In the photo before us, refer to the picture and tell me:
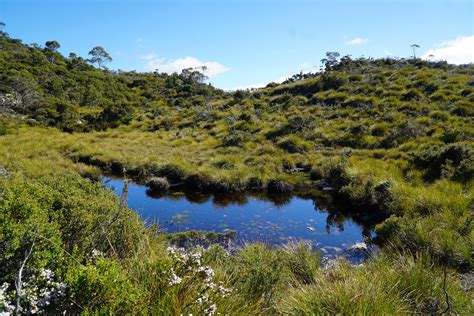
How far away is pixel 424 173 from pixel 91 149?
1653cm

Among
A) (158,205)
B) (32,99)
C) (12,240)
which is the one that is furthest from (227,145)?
(32,99)

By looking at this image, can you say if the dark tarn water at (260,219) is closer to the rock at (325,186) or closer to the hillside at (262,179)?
the hillside at (262,179)

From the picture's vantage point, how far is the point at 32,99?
40531mm

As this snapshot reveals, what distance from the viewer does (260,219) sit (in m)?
12.0

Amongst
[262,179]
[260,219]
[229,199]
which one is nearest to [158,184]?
[229,199]

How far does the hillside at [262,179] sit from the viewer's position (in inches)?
151

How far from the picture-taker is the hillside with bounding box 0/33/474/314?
12.6ft

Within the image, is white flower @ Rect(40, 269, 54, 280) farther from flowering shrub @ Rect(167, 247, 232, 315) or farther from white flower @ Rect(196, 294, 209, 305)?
white flower @ Rect(196, 294, 209, 305)

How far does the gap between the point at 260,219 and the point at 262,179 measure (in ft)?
12.4

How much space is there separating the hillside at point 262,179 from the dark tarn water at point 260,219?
0.90 metres

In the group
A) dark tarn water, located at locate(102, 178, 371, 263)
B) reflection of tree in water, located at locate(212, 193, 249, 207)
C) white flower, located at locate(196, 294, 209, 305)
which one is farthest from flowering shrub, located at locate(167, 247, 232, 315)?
reflection of tree in water, located at locate(212, 193, 249, 207)

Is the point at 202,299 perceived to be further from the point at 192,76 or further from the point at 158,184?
the point at 192,76

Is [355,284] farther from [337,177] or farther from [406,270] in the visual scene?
[337,177]

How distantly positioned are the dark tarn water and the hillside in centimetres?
90
